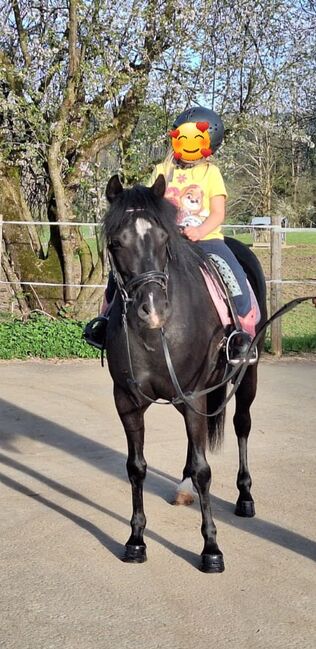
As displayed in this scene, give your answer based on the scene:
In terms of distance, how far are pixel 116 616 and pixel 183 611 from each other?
1.04 ft

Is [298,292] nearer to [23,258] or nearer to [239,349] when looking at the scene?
[23,258]

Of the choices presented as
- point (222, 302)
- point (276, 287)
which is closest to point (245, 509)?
point (222, 302)

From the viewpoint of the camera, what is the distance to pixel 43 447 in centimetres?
688

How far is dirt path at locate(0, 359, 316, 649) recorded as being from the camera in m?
3.56

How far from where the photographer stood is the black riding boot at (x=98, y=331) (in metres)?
4.84

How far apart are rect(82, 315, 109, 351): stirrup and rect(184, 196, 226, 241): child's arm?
28.5 inches

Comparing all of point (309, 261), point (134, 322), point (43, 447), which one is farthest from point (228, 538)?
point (309, 261)

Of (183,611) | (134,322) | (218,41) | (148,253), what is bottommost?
(183,611)

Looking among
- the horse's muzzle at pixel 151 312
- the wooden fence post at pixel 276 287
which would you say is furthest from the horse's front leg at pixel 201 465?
the wooden fence post at pixel 276 287

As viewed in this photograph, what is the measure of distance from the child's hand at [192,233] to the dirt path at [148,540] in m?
1.79

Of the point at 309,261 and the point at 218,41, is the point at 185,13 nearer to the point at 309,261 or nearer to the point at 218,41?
the point at 218,41

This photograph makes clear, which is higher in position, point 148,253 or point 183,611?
point 148,253

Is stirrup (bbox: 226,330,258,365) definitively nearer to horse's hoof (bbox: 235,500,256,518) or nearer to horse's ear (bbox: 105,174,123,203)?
horse's hoof (bbox: 235,500,256,518)

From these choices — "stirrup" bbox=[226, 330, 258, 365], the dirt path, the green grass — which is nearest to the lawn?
the green grass
